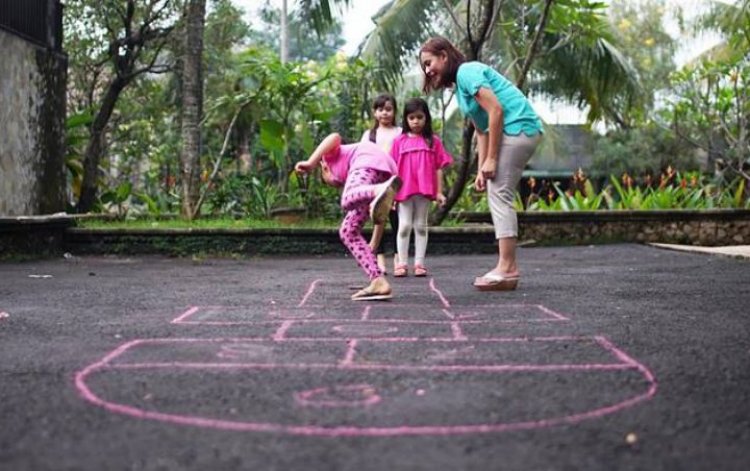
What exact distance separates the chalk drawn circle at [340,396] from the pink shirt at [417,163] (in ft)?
11.3

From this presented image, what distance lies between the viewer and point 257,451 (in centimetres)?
172

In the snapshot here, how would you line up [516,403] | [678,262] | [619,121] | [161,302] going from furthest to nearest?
[619,121]
[678,262]
[161,302]
[516,403]

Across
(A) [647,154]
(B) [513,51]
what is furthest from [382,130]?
(A) [647,154]

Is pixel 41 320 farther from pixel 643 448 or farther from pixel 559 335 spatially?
pixel 643 448

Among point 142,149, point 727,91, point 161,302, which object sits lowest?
point 161,302

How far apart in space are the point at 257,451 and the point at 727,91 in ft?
41.5

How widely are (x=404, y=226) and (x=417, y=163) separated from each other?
1.52 feet

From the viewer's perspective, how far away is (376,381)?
2324 millimetres

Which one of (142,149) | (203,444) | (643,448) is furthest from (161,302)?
(142,149)

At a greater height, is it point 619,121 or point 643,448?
point 619,121

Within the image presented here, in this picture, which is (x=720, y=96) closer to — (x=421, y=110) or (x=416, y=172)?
(x=421, y=110)

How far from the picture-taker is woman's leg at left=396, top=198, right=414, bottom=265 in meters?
5.72

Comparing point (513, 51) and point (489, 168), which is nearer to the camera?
point (489, 168)

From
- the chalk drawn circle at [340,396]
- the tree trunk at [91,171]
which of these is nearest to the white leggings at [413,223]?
the chalk drawn circle at [340,396]
